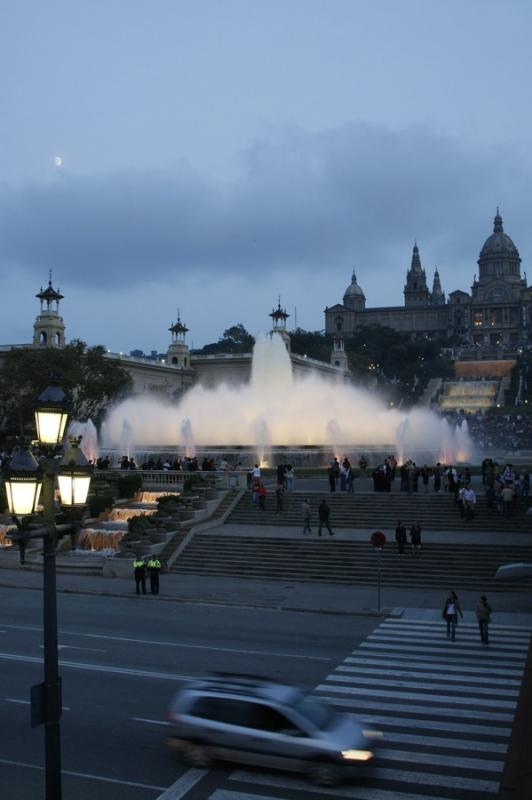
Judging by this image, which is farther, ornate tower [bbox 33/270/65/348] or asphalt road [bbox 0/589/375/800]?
ornate tower [bbox 33/270/65/348]

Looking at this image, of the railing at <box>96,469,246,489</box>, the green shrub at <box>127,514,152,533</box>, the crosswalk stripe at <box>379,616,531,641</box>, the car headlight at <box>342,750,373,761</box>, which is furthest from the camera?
the railing at <box>96,469,246,489</box>

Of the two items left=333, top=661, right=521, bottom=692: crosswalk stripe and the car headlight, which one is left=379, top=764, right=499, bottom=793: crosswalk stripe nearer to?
the car headlight

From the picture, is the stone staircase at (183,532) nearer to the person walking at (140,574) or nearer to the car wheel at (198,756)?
the person walking at (140,574)

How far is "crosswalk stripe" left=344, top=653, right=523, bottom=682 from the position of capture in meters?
16.3

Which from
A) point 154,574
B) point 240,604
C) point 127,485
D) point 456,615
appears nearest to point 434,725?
point 456,615

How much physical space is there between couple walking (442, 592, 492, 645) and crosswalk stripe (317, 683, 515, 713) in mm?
3753

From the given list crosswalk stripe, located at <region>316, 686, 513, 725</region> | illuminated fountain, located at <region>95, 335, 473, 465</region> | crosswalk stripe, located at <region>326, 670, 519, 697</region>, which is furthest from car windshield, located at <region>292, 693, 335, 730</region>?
illuminated fountain, located at <region>95, 335, 473, 465</region>

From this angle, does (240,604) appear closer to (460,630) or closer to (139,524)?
(460,630)

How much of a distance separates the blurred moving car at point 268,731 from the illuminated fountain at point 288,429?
3466cm

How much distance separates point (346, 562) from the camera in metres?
27.0

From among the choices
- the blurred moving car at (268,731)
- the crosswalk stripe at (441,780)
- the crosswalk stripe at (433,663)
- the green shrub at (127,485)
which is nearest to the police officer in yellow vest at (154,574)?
the crosswalk stripe at (433,663)

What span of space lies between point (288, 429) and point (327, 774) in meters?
42.9

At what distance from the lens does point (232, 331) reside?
163 m

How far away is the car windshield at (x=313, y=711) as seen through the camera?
1107cm
